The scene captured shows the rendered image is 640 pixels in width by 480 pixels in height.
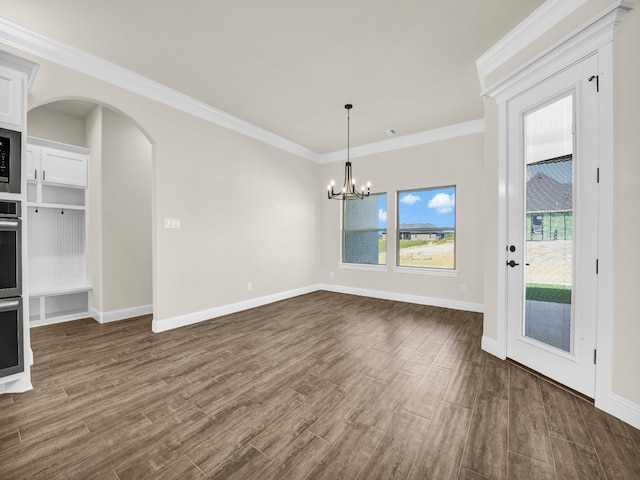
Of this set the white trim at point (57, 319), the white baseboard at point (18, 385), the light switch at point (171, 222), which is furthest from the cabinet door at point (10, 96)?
the white trim at point (57, 319)

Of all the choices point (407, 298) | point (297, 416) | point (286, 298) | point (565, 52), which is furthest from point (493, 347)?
point (286, 298)

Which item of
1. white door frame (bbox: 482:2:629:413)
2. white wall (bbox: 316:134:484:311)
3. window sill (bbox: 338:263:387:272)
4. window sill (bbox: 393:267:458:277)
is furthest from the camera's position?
window sill (bbox: 338:263:387:272)

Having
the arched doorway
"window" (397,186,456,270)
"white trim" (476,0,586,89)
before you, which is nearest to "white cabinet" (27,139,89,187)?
the arched doorway

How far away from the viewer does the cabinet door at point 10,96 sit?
2064 millimetres

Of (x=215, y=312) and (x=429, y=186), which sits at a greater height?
(x=429, y=186)

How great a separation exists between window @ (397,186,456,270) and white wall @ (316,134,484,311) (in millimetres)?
140

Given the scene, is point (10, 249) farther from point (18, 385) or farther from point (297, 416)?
point (297, 416)

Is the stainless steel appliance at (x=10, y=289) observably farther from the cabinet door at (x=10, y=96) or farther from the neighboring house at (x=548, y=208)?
the neighboring house at (x=548, y=208)

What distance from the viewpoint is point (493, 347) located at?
2854 millimetres

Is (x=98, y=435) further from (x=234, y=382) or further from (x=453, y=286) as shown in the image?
(x=453, y=286)

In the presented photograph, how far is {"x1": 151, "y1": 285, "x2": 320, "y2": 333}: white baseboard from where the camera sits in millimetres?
3588

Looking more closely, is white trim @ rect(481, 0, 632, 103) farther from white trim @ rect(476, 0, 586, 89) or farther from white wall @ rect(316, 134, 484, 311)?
white wall @ rect(316, 134, 484, 311)

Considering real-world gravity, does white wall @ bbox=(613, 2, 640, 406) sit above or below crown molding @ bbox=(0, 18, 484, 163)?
below

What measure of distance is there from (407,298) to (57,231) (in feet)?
18.9
